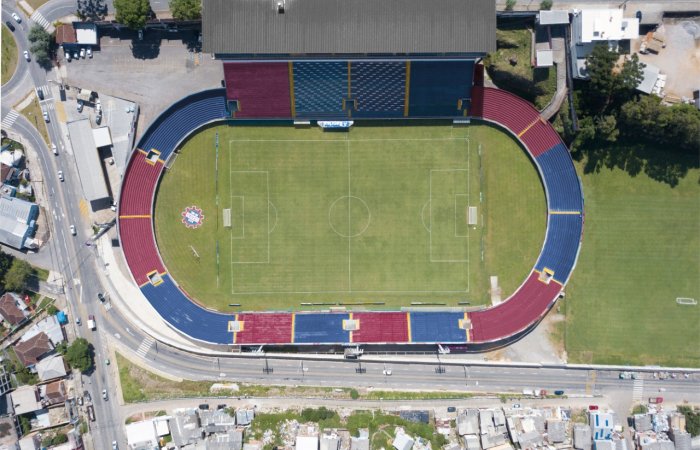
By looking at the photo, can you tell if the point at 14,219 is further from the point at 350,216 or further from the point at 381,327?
the point at 381,327

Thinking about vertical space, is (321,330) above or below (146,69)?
below

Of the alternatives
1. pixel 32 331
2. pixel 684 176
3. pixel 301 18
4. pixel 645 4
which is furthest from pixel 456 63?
A: pixel 32 331

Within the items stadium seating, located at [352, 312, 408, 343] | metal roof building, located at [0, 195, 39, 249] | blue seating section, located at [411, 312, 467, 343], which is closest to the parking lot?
metal roof building, located at [0, 195, 39, 249]

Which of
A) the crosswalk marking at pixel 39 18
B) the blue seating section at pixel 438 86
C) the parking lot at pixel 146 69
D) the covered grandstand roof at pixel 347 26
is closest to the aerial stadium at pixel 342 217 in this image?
the blue seating section at pixel 438 86

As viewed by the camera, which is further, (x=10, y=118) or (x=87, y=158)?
(x=10, y=118)

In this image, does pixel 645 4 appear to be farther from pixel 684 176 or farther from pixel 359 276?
pixel 359 276

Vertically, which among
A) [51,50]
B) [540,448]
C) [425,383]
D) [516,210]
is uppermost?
[51,50]

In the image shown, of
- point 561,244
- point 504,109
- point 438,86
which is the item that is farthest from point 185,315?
point 561,244
